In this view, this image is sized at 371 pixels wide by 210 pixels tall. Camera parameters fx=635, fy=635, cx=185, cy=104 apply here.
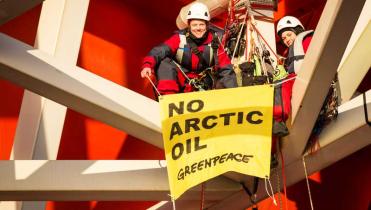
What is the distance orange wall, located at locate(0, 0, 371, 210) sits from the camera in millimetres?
6133

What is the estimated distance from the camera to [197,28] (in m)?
5.08

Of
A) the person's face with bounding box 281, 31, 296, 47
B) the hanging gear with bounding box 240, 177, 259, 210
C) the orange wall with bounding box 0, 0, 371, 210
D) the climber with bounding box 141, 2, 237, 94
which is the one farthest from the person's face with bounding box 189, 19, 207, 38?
the orange wall with bounding box 0, 0, 371, 210

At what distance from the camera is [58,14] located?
536 centimetres

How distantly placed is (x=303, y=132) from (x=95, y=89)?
136cm

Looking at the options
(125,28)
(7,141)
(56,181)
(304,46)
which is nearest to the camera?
(56,181)

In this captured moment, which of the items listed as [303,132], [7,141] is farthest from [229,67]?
[7,141]

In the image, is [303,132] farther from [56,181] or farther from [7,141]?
[7,141]

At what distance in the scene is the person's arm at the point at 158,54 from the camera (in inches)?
188

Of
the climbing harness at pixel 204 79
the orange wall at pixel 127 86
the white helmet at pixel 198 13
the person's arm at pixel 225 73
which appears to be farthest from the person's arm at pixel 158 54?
the orange wall at pixel 127 86

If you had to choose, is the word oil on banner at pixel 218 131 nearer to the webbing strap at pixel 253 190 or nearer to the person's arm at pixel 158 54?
the webbing strap at pixel 253 190

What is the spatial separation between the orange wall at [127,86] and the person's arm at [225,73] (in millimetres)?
1988

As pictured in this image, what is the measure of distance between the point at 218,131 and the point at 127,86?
301 centimetres

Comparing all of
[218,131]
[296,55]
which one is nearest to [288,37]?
[296,55]

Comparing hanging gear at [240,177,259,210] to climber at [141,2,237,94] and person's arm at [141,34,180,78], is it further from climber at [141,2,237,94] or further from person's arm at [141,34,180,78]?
person's arm at [141,34,180,78]
